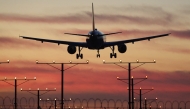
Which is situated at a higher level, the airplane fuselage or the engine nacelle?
the airplane fuselage

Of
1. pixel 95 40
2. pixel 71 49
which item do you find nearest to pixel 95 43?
pixel 95 40

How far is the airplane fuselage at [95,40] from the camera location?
19162 cm

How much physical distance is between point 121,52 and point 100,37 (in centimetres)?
772

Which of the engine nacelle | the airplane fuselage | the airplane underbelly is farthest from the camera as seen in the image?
the engine nacelle

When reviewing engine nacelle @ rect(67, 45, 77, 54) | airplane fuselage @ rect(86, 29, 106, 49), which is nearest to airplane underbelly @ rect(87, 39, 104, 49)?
airplane fuselage @ rect(86, 29, 106, 49)

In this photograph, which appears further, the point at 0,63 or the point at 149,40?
the point at 149,40

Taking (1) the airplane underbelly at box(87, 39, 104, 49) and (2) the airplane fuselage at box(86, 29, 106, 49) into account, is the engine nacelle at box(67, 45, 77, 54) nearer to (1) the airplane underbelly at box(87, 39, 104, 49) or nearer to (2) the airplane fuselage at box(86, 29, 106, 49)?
(2) the airplane fuselage at box(86, 29, 106, 49)

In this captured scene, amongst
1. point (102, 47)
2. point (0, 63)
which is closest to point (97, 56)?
point (102, 47)

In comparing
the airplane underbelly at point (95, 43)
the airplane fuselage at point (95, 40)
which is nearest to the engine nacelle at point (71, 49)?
the airplane fuselage at point (95, 40)

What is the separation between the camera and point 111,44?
7854 inches

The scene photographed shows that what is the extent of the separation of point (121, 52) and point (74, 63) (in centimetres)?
935

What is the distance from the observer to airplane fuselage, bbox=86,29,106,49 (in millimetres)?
191625

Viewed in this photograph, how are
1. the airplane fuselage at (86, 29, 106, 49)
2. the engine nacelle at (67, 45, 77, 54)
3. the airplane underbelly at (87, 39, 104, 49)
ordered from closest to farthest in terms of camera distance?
1. the airplane fuselage at (86, 29, 106, 49)
2. the airplane underbelly at (87, 39, 104, 49)
3. the engine nacelle at (67, 45, 77, 54)

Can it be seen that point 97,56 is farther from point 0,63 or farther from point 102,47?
point 0,63
